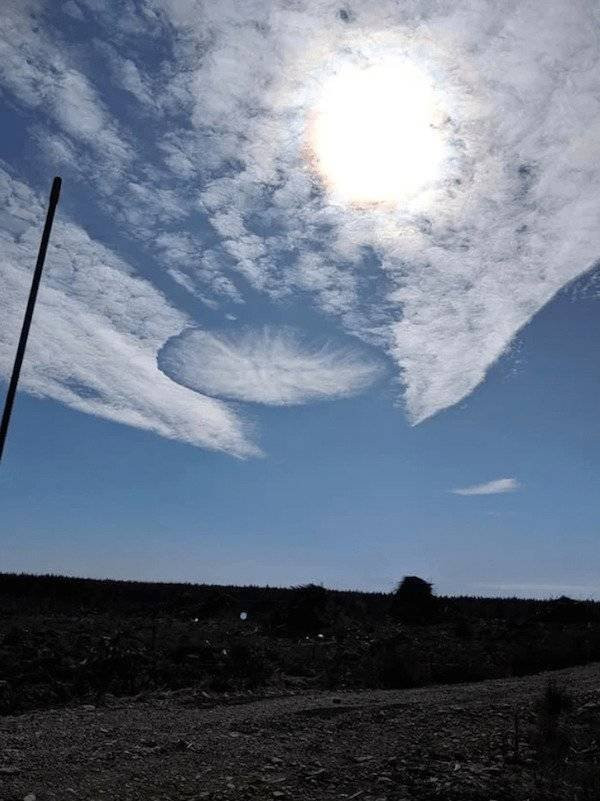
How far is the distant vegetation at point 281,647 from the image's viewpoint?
14.2m

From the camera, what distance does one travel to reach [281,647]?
66.5 feet

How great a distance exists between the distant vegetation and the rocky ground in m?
1.74

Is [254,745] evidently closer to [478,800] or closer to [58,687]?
[478,800]

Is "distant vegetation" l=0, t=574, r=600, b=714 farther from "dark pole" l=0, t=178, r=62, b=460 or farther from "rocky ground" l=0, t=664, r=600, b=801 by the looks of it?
"dark pole" l=0, t=178, r=62, b=460

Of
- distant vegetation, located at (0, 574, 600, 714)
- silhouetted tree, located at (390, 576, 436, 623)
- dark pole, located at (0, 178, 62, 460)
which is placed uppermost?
dark pole, located at (0, 178, 62, 460)

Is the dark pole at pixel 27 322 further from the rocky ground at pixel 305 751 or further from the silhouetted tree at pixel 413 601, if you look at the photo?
the silhouetted tree at pixel 413 601

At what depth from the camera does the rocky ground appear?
7.78 meters

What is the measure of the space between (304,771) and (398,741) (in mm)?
1873

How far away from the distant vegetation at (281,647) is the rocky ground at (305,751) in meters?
1.74

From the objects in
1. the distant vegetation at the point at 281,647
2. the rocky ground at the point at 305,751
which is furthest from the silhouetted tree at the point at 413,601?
the rocky ground at the point at 305,751

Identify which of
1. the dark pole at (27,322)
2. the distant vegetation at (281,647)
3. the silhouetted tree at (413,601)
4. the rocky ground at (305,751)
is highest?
the dark pole at (27,322)

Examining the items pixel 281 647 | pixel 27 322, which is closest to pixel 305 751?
pixel 27 322

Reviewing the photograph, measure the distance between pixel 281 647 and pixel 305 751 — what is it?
37.1 feet

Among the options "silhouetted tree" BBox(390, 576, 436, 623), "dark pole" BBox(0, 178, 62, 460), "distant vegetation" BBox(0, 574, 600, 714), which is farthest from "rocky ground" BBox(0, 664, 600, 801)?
"silhouetted tree" BBox(390, 576, 436, 623)
